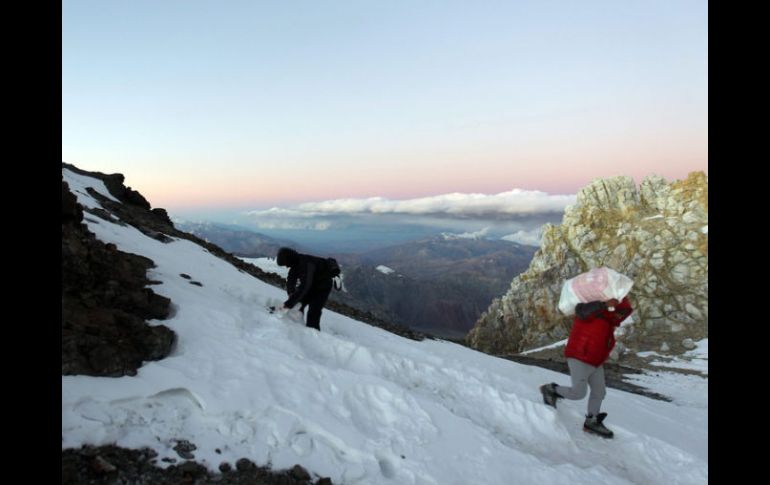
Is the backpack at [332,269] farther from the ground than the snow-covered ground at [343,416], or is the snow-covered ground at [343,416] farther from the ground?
the backpack at [332,269]

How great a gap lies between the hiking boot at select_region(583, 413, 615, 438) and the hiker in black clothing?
6044mm

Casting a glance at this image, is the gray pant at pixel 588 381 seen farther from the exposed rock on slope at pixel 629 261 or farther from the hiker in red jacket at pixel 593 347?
→ the exposed rock on slope at pixel 629 261

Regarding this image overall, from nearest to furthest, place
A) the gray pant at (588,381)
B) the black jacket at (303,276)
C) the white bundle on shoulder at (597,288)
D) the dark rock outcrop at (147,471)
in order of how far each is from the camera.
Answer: the dark rock outcrop at (147,471) → the white bundle on shoulder at (597,288) → the gray pant at (588,381) → the black jacket at (303,276)

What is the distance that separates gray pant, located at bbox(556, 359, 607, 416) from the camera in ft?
23.6

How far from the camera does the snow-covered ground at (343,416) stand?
493cm

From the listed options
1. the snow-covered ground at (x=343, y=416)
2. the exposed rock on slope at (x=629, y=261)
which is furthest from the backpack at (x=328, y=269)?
the exposed rock on slope at (x=629, y=261)

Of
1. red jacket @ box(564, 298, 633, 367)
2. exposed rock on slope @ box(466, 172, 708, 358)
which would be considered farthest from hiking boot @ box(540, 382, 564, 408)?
exposed rock on slope @ box(466, 172, 708, 358)

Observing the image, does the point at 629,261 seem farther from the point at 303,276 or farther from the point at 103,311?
the point at 103,311

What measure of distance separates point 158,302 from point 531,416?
7.46 metres

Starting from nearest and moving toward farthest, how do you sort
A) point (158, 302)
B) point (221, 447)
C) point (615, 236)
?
point (221, 447) → point (158, 302) → point (615, 236)

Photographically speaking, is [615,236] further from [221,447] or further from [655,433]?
[221,447]
